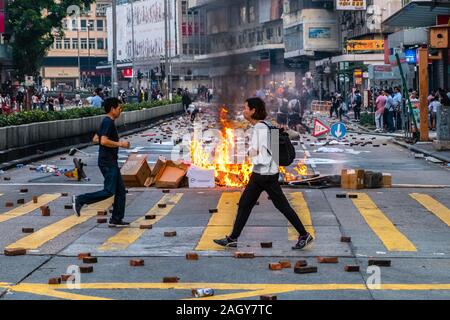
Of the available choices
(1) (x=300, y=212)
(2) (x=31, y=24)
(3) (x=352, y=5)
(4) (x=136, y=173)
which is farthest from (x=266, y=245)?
(3) (x=352, y=5)

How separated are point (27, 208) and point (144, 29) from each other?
118 meters

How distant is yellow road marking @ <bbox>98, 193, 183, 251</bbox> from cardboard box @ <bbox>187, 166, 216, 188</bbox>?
1995 millimetres

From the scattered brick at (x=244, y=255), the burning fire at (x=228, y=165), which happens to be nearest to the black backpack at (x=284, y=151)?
the scattered brick at (x=244, y=255)

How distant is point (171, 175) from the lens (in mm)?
19750

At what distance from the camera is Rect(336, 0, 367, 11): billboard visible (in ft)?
255

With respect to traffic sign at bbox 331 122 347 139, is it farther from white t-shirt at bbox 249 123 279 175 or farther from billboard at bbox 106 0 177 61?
billboard at bbox 106 0 177 61

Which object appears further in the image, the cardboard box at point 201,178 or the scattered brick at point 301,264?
the cardboard box at point 201,178

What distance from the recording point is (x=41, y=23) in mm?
71812

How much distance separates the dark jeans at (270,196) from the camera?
1188 centimetres

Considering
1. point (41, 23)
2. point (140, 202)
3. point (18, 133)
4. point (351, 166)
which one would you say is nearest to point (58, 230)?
point (140, 202)

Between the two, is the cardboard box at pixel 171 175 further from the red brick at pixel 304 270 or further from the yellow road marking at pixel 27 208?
the red brick at pixel 304 270

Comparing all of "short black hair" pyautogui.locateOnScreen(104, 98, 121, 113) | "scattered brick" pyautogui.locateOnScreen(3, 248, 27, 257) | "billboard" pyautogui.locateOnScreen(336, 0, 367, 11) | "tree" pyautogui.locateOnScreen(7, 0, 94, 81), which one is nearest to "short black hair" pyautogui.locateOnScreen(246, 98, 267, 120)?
"short black hair" pyautogui.locateOnScreen(104, 98, 121, 113)

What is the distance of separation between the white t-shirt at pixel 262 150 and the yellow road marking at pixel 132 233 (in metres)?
1.94

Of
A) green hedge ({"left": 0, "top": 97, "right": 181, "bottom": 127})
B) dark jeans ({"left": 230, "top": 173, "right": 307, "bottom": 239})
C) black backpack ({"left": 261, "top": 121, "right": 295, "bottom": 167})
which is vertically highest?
green hedge ({"left": 0, "top": 97, "right": 181, "bottom": 127})
